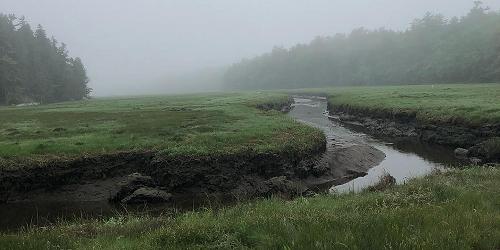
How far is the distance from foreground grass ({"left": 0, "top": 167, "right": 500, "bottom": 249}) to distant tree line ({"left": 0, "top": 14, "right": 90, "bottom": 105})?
8957 centimetres

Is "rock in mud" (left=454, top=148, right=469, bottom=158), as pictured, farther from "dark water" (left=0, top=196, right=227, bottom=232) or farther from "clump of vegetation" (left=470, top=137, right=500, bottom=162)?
"dark water" (left=0, top=196, right=227, bottom=232)

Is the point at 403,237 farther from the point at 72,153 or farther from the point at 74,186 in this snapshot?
the point at 72,153

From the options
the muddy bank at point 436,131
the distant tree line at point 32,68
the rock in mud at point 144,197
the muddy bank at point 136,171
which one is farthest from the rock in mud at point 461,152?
the distant tree line at point 32,68

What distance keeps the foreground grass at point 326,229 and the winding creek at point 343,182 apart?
421cm

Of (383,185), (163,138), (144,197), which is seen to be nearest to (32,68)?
(163,138)

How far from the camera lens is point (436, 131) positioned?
128 feet

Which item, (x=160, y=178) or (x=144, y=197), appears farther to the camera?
(x=160, y=178)

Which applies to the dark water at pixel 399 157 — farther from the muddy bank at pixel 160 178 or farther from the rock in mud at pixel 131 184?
the rock in mud at pixel 131 184

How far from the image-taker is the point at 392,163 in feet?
101

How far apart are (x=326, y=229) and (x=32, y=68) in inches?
4526

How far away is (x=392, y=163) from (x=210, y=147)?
13.4 metres

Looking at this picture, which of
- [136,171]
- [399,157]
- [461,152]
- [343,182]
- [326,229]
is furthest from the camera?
[399,157]

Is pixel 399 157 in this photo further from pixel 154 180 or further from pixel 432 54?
pixel 432 54

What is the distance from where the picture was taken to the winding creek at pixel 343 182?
19766 mm
